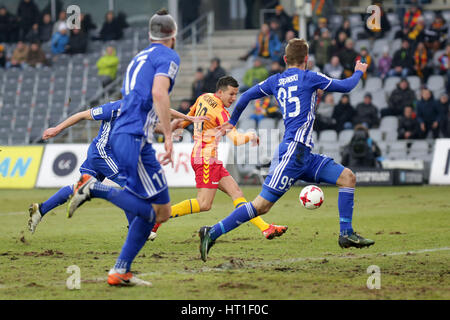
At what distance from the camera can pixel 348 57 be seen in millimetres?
23125

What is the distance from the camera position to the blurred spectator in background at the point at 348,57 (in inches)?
905

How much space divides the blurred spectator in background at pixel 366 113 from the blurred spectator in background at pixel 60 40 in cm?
1058

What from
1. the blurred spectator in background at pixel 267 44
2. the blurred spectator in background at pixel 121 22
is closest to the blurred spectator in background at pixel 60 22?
the blurred spectator in background at pixel 121 22

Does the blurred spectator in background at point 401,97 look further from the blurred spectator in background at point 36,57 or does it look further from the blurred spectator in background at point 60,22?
the blurred spectator in background at point 36,57

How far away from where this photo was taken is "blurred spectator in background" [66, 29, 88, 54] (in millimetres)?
27141

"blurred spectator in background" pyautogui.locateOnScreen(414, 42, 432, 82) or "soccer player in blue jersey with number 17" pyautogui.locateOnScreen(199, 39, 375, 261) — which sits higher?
"blurred spectator in background" pyautogui.locateOnScreen(414, 42, 432, 82)

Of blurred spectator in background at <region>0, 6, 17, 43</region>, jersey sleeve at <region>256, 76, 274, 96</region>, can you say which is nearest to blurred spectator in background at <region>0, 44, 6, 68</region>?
blurred spectator in background at <region>0, 6, 17, 43</region>

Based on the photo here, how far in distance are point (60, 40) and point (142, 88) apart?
21.1 m

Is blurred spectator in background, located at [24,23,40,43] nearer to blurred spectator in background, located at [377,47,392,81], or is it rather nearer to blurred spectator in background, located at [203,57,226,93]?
blurred spectator in background, located at [203,57,226,93]

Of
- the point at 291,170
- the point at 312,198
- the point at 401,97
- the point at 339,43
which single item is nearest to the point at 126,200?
the point at 291,170

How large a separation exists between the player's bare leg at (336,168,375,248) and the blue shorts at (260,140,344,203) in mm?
100

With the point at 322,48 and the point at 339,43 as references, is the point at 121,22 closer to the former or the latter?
the point at 322,48
